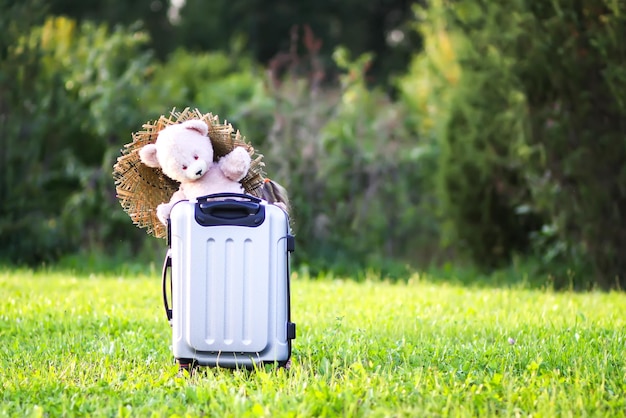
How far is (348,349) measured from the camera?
4.47 meters

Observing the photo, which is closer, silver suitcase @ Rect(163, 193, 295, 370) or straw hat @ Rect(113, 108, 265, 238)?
silver suitcase @ Rect(163, 193, 295, 370)

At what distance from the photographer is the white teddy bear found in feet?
14.0

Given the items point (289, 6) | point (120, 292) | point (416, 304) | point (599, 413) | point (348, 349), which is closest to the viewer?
point (599, 413)

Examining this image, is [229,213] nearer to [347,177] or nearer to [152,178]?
[152,178]

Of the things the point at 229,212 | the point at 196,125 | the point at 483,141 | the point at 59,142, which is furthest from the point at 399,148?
the point at 229,212

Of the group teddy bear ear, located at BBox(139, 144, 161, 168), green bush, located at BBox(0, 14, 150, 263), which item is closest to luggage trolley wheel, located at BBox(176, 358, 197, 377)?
teddy bear ear, located at BBox(139, 144, 161, 168)

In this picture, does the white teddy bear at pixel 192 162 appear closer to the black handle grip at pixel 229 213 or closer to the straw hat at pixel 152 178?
the straw hat at pixel 152 178

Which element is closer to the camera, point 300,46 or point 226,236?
point 226,236

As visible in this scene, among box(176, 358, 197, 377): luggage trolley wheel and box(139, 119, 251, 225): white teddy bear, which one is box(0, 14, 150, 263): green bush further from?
box(176, 358, 197, 377): luggage trolley wheel

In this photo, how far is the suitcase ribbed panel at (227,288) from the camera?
3887mm

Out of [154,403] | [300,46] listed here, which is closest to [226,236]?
[154,403]

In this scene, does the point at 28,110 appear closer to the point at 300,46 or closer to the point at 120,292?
the point at 120,292

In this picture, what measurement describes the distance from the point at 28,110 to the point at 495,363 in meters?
6.72

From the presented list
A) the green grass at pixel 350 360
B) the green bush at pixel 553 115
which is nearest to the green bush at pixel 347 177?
the green bush at pixel 553 115
